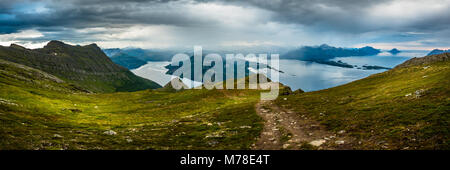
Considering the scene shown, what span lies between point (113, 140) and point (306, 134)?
24.8 metres

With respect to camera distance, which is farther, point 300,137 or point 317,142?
point 300,137

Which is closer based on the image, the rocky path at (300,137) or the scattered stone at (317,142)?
the rocky path at (300,137)

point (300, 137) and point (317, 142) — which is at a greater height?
point (317, 142)

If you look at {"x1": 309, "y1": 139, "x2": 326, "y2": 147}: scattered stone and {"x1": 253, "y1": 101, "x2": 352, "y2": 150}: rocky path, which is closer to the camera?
{"x1": 253, "y1": 101, "x2": 352, "y2": 150}: rocky path

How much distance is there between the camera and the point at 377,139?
71.8ft
